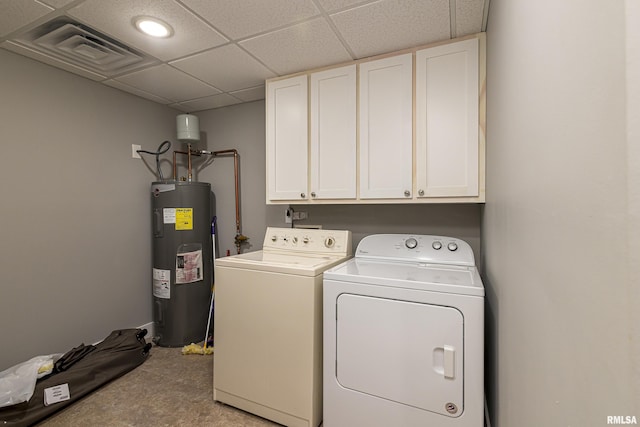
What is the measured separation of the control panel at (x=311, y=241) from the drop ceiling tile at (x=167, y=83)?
146 centimetres

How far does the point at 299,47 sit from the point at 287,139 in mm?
638

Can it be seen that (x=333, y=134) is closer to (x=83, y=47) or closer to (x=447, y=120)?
(x=447, y=120)

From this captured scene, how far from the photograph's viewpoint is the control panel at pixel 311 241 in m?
2.06

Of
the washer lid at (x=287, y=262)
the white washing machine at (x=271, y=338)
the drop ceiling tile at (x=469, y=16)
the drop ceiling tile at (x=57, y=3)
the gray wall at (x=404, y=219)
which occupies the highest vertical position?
the drop ceiling tile at (x=57, y=3)

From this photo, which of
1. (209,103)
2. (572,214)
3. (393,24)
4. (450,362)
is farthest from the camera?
(209,103)

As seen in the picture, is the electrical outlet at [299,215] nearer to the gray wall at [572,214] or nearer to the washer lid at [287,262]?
the washer lid at [287,262]

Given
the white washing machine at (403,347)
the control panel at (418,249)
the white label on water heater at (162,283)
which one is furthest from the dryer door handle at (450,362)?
the white label on water heater at (162,283)

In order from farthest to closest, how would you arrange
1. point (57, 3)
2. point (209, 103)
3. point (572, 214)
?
point (209, 103) < point (57, 3) < point (572, 214)

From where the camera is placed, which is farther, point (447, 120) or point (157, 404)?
point (157, 404)

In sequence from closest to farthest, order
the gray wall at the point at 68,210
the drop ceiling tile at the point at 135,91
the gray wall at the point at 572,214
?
1. the gray wall at the point at 572,214
2. the gray wall at the point at 68,210
3. the drop ceiling tile at the point at 135,91

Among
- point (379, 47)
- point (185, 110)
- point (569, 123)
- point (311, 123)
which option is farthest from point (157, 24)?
point (569, 123)

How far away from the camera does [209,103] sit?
114 inches

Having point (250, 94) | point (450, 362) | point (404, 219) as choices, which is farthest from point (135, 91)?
point (450, 362)

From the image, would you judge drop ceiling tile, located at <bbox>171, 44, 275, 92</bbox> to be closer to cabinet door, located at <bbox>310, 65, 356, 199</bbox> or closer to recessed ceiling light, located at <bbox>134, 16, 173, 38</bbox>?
recessed ceiling light, located at <bbox>134, 16, 173, 38</bbox>
